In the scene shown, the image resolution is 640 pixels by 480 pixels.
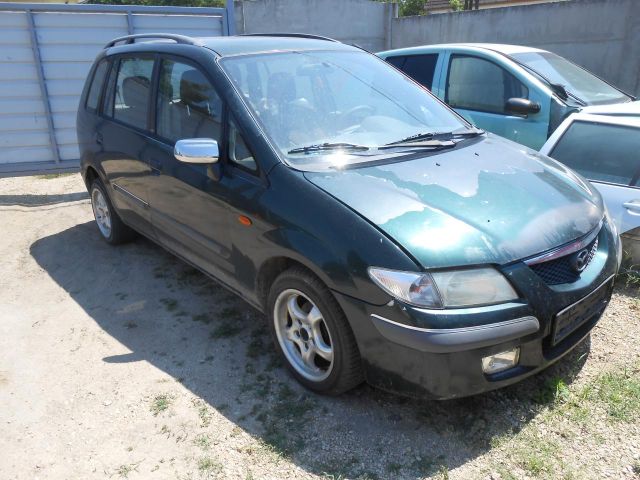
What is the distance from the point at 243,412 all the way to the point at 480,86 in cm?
425

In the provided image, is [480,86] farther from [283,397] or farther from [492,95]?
[283,397]

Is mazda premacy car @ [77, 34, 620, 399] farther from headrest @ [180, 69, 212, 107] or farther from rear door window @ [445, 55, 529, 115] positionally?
rear door window @ [445, 55, 529, 115]

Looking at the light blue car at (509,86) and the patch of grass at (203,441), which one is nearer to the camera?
the patch of grass at (203,441)

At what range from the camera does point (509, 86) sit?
545cm

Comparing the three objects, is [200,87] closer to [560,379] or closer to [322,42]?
[322,42]

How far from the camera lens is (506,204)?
2738 millimetres

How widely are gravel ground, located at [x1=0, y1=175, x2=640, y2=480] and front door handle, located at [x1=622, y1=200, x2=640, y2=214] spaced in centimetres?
56

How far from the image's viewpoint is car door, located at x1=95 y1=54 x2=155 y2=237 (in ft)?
13.7

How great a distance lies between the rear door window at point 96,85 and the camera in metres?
4.95

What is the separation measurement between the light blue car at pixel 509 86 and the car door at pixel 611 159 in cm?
72

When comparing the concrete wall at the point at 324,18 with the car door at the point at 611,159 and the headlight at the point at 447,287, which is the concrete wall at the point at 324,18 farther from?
the headlight at the point at 447,287

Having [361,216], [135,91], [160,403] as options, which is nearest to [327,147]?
[361,216]

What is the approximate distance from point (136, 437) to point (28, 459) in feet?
1.66

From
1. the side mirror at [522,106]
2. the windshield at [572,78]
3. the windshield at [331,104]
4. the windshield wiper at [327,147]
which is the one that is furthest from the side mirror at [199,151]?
the windshield at [572,78]
